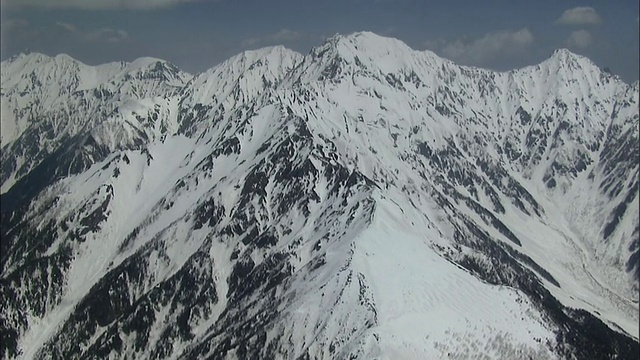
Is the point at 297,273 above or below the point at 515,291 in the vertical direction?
below

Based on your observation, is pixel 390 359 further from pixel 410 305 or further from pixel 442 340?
pixel 410 305

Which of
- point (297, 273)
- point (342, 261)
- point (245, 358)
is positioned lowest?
point (245, 358)

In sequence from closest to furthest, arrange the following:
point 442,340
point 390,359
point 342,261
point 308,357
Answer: point 390,359 < point 442,340 < point 308,357 < point 342,261

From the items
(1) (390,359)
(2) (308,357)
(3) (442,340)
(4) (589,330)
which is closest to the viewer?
(1) (390,359)

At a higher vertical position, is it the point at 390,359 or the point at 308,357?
the point at 390,359

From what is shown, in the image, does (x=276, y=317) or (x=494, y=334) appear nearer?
(x=494, y=334)

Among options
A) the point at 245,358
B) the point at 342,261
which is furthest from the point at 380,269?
the point at 245,358

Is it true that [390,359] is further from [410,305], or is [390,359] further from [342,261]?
[342,261]

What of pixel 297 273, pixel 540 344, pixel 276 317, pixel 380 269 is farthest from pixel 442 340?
pixel 297 273

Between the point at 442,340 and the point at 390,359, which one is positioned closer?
the point at 390,359
